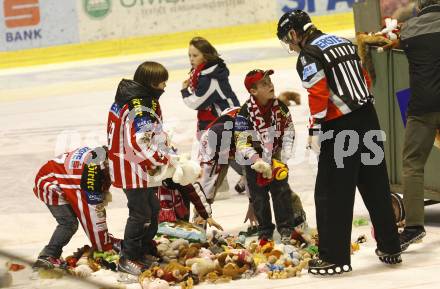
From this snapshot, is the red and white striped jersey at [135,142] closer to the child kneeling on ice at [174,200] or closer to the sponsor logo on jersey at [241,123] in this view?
the child kneeling on ice at [174,200]

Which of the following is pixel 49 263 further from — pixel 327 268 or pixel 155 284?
pixel 327 268

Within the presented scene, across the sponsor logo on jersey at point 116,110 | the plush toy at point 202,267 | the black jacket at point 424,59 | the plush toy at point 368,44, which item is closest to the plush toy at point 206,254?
the plush toy at point 202,267

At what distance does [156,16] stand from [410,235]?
15.0 meters

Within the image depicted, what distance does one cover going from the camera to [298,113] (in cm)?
1538

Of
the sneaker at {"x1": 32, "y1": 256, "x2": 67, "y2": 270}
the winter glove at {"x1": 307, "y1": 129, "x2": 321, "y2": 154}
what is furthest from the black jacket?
the sneaker at {"x1": 32, "y1": 256, "x2": 67, "y2": 270}

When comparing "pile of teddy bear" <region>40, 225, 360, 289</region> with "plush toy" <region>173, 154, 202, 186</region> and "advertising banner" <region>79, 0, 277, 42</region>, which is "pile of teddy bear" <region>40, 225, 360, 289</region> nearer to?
"plush toy" <region>173, 154, 202, 186</region>

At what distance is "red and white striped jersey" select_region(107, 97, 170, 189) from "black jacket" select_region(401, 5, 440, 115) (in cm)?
197

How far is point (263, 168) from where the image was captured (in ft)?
27.8

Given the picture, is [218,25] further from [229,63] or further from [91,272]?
[91,272]

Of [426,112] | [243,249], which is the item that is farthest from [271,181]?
[426,112]

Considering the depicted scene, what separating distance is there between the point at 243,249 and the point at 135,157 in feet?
3.57

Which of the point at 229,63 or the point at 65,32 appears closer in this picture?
the point at 229,63

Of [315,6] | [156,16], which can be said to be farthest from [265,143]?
[315,6]

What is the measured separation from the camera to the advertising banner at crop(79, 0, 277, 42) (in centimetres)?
2273
